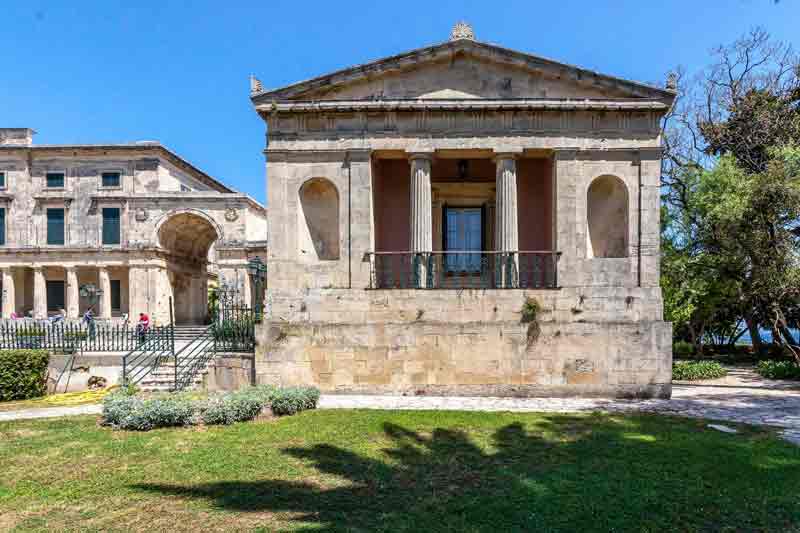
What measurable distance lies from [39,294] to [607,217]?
116 feet

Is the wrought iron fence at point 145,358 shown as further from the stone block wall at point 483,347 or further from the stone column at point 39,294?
the stone column at point 39,294

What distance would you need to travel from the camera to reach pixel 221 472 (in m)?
5.99

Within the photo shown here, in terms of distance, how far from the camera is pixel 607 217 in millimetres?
12070

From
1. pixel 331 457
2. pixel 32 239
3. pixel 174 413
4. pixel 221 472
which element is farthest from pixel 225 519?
pixel 32 239

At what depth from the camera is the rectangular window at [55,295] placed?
31.4m

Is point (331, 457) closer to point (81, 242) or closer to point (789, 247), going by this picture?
point (789, 247)

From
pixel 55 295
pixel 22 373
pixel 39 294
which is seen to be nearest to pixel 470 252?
pixel 22 373

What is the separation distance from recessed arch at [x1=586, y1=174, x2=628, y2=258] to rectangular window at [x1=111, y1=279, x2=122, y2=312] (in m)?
30.7

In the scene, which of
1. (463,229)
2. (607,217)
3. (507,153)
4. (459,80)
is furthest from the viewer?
(463,229)

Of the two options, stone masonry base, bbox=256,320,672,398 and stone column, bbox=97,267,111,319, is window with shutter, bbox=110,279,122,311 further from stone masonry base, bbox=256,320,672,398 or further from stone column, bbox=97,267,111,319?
stone masonry base, bbox=256,320,672,398

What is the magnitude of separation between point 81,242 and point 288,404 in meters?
29.6

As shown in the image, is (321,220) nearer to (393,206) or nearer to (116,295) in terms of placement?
(393,206)

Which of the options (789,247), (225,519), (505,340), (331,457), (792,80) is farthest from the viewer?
(792,80)

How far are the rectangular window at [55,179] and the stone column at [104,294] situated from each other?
7588 millimetres
